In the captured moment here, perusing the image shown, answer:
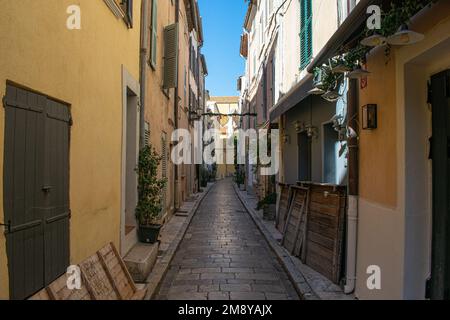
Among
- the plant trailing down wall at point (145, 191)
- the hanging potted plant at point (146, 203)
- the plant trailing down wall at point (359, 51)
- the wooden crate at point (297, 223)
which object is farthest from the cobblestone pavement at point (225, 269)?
the plant trailing down wall at point (359, 51)

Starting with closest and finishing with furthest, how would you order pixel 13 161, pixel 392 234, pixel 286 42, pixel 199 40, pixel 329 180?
pixel 13 161, pixel 392 234, pixel 329 180, pixel 286 42, pixel 199 40

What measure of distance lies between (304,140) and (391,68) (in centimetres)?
587


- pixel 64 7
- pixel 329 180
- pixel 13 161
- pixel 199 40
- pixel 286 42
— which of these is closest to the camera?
pixel 13 161

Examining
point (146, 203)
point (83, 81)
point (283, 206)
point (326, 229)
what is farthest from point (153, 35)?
point (326, 229)

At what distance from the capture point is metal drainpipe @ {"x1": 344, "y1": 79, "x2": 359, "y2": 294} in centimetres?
527

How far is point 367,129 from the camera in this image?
489 centimetres

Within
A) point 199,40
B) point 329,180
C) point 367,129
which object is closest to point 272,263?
point 329,180

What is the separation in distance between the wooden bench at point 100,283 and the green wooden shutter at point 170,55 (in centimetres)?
657

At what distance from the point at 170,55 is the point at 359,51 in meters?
7.27

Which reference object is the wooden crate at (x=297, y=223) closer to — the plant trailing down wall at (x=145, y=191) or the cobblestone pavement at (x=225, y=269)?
the cobblestone pavement at (x=225, y=269)

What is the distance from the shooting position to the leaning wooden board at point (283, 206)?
9245 millimetres

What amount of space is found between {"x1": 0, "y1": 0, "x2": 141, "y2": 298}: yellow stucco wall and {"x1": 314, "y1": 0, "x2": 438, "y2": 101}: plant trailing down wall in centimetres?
284

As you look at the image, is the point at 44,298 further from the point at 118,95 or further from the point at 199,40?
the point at 199,40
